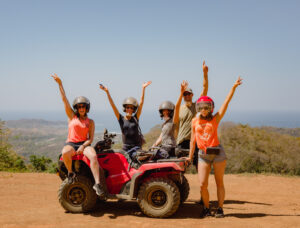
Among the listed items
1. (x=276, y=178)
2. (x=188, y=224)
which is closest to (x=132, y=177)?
(x=188, y=224)

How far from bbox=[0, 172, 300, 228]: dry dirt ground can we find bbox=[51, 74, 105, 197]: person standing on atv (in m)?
0.73

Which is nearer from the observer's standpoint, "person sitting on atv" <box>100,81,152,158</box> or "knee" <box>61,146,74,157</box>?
"knee" <box>61,146,74,157</box>

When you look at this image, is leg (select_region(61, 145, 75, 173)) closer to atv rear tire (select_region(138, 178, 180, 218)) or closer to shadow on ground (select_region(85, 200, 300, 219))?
shadow on ground (select_region(85, 200, 300, 219))

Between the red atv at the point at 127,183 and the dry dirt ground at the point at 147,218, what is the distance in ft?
0.84

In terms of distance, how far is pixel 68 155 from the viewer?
5.99 m

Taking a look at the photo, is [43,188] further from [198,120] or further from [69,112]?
[198,120]

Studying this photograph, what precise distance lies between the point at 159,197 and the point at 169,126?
1.41 meters

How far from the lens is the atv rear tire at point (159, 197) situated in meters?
5.86

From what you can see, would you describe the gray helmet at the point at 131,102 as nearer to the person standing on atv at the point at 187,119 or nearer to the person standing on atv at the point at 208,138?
the person standing on atv at the point at 187,119

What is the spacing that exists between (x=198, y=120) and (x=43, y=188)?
5660 millimetres

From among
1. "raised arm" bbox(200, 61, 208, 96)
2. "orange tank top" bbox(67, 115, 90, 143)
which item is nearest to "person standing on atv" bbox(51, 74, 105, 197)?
"orange tank top" bbox(67, 115, 90, 143)

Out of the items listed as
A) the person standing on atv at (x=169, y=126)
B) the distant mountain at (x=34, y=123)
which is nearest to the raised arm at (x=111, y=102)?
the person standing on atv at (x=169, y=126)

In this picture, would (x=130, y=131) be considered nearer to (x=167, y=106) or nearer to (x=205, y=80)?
(x=167, y=106)

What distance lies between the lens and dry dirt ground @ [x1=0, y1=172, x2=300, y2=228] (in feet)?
18.2
